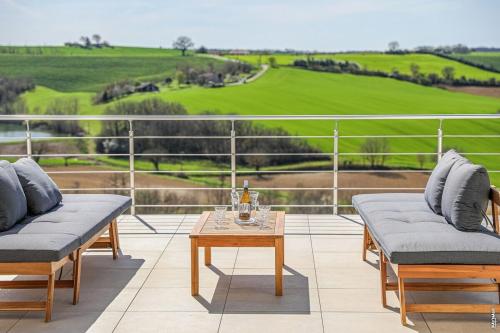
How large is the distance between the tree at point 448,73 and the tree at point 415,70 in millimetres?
819

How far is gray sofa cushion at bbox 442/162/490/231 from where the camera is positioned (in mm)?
3500

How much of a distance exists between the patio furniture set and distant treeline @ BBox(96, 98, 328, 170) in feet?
50.7

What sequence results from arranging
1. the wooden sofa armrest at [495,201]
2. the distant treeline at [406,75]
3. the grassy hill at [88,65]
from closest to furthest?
the wooden sofa armrest at [495,201]
the distant treeline at [406,75]
the grassy hill at [88,65]

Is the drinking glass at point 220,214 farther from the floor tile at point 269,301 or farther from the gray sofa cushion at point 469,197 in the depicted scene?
the gray sofa cushion at point 469,197

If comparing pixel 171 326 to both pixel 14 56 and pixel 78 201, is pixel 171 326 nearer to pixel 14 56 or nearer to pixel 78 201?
pixel 78 201

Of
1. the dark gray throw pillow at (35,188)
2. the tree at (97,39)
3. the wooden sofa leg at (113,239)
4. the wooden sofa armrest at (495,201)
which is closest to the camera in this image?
the wooden sofa armrest at (495,201)

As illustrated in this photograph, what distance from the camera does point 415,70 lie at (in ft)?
66.0

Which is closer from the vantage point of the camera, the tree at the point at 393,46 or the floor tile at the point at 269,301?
the floor tile at the point at 269,301

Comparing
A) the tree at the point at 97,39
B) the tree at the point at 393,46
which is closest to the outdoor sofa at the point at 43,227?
the tree at the point at 393,46

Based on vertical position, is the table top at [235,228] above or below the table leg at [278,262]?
above

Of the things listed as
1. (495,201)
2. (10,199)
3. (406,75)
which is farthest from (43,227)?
(406,75)

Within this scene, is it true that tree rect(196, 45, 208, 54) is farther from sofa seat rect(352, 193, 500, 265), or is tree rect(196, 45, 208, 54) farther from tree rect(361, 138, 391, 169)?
sofa seat rect(352, 193, 500, 265)

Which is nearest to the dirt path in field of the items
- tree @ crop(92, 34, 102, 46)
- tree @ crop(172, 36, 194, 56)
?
tree @ crop(172, 36, 194, 56)

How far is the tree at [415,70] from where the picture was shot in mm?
19922
